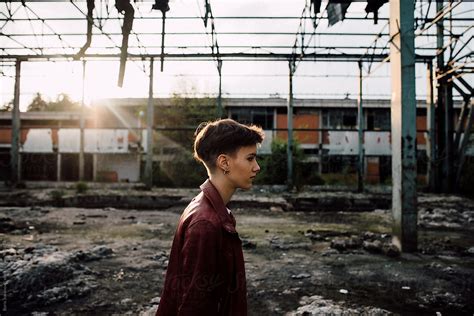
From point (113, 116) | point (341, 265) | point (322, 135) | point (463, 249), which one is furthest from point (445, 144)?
point (113, 116)

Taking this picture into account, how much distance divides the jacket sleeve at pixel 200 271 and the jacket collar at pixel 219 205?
6cm

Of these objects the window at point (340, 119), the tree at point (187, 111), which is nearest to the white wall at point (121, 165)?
the tree at point (187, 111)

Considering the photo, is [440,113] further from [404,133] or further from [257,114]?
[404,133]

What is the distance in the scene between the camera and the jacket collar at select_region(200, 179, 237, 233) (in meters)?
1.23

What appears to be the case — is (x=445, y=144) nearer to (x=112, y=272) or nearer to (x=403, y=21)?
(x=403, y=21)

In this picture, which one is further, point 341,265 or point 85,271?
point 341,265

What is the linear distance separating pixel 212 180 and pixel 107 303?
261 centimetres

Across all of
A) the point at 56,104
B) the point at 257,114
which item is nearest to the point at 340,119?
the point at 257,114

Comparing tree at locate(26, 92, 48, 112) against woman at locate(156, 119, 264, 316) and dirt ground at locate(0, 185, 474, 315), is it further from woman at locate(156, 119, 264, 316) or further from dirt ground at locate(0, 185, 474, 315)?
woman at locate(156, 119, 264, 316)

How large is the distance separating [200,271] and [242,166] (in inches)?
18.1

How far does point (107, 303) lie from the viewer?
11.0 feet

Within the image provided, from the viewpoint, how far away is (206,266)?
1.14m

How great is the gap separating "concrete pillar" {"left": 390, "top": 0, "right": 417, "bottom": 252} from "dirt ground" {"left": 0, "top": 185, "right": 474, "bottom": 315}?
39 centimetres

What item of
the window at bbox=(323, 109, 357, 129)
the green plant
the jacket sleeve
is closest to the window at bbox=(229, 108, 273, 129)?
the window at bbox=(323, 109, 357, 129)
